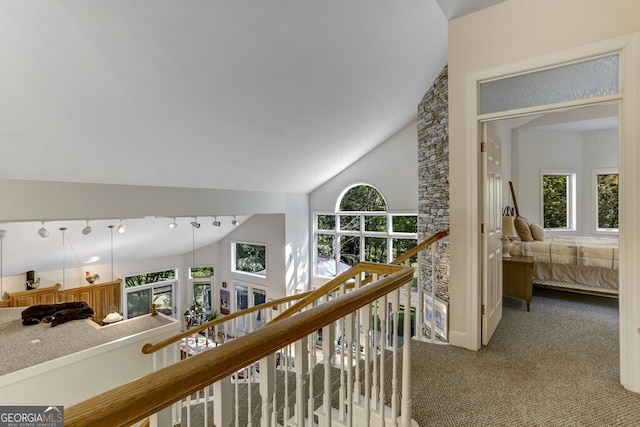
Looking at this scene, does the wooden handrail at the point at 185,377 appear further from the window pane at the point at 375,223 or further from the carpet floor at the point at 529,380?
the window pane at the point at 375,223

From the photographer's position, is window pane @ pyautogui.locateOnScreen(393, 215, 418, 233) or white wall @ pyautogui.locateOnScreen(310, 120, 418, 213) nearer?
white wall @ pyautogui.locateOnScreen(310, 120, 418, 213)

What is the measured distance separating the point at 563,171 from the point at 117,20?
305 inches

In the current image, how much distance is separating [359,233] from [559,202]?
4.38 metres

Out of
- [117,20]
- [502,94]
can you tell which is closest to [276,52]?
[117,20]

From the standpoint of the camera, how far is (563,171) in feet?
21.1

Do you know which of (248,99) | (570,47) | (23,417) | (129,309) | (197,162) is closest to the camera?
(23,417)

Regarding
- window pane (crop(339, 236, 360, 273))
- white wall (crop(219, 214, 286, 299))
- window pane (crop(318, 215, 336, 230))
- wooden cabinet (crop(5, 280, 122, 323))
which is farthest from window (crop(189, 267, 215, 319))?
window pane (crop(339, 236, 360, 273))

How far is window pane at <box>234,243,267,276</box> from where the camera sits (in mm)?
9062

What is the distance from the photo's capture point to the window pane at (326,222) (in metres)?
8.62

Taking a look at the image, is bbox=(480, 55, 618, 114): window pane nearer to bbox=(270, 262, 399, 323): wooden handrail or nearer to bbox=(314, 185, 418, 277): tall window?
bbox=(270, 262, 399, 323): wooden handrail

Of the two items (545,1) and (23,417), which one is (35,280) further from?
(545,1)

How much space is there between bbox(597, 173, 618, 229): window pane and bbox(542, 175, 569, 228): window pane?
59 centimetres

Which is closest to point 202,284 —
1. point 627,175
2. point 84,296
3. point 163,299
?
point 163,299

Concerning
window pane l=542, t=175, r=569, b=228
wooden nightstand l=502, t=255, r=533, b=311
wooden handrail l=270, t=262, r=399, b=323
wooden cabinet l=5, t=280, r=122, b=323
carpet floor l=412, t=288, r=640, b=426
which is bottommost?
wooden cabinet l=5, t=280, r=122, b=323
